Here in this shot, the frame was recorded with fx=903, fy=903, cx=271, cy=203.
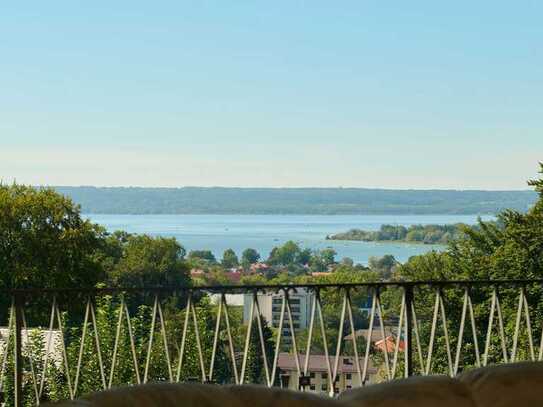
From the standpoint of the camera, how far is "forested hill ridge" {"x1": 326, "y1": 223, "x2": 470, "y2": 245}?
3289cm

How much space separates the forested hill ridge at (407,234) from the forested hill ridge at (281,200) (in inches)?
95.4

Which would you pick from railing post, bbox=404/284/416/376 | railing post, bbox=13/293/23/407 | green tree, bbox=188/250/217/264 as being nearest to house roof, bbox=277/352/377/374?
railing post, bbox=404/284/416/376

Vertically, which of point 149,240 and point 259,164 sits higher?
point 259,164

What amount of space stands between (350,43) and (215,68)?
24.2ft

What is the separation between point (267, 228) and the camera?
140ft

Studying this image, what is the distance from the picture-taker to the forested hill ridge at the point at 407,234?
108ft

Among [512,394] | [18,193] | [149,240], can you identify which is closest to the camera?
[512,394]

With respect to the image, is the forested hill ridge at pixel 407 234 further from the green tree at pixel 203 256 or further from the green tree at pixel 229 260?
the green tree at pixel 203 256

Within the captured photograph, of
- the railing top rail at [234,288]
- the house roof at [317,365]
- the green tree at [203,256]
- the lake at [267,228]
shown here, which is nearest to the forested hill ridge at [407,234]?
the lake at [267,228]

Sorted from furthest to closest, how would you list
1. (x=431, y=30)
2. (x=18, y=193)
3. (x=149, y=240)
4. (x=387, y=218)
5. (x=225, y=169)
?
(x=225, y=169), (x=431, y=30), (x=387, y=218), (x=149, y=240), (x=18, y=193)

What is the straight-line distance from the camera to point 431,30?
154 feet

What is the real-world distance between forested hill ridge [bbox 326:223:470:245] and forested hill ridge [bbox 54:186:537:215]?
7.95 feet

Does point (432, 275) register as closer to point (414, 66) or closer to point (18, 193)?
point (18, 193)

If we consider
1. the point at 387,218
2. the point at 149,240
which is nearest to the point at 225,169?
the point at 387,218
